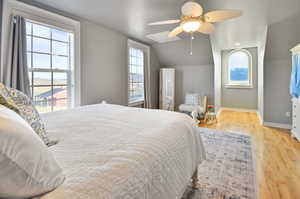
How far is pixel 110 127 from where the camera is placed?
129 cm

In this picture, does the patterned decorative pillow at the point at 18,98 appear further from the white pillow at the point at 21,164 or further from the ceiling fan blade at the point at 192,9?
the ceiling fan blade at the point at 192,9

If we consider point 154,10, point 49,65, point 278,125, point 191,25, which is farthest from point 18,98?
point 278,125

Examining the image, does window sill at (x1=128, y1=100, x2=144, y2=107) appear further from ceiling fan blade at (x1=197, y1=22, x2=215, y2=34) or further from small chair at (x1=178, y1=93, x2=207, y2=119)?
ceiling fan blade at (x1=197, y1=22, x2=215, y2=34)

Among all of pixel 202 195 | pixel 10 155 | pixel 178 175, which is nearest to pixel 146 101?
pixel 202 195

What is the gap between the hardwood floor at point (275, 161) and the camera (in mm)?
1719

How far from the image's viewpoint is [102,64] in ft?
11.1

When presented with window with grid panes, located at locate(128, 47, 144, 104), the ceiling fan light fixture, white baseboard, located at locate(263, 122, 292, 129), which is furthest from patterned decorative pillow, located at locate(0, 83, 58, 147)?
white baseboard, located at locate(263, 122, 292, 129)

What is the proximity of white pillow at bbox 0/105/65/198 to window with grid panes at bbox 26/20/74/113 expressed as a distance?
7.56ft

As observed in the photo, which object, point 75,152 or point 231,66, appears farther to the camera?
point 231,66

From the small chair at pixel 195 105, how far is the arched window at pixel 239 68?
2088 mm

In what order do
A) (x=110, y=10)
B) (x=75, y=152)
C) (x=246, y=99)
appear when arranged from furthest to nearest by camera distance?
(x=246, y=99), (x=110, y=10), (x=75, y=152)

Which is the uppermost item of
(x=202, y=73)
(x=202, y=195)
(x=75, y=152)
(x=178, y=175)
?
(x=202, y=73)

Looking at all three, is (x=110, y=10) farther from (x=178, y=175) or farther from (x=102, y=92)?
(x=178, y=175)

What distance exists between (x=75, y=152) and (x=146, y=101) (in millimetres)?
3983
